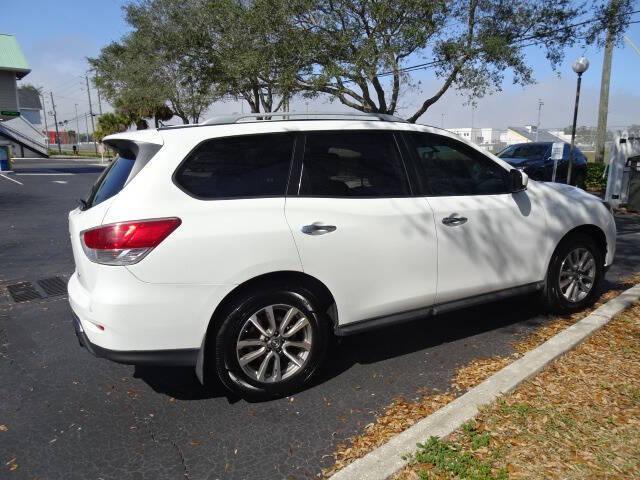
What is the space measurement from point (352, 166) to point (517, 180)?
1.49 metres

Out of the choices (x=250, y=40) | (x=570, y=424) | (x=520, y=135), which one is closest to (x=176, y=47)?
(x=250, y=40)

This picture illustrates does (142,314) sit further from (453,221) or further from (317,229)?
(453,221)

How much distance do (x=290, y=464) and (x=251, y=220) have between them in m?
1.39

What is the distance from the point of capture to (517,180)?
13.5 feet

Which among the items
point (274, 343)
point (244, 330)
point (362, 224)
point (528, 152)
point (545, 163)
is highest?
point (362, 224)

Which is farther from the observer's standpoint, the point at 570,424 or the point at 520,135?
the point at 520,135

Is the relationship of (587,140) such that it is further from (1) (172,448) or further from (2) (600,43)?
(1) (172,448)

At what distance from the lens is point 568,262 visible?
4555mm

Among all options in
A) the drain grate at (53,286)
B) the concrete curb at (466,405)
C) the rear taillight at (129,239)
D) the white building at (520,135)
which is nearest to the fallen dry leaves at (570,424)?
the concrete curb at (466,405)

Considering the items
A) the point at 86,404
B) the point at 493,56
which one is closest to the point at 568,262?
the point at 86,404

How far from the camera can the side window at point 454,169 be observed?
3.84m

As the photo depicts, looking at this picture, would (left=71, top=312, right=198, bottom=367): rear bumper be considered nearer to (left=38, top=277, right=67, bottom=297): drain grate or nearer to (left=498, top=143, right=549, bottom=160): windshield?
(left=38, top=277, right=67, bottom=297): drain grate

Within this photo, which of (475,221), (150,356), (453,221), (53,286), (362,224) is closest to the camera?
(150,356)

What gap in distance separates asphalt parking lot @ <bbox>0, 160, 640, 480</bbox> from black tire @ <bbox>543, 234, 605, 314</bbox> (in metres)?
0.24
